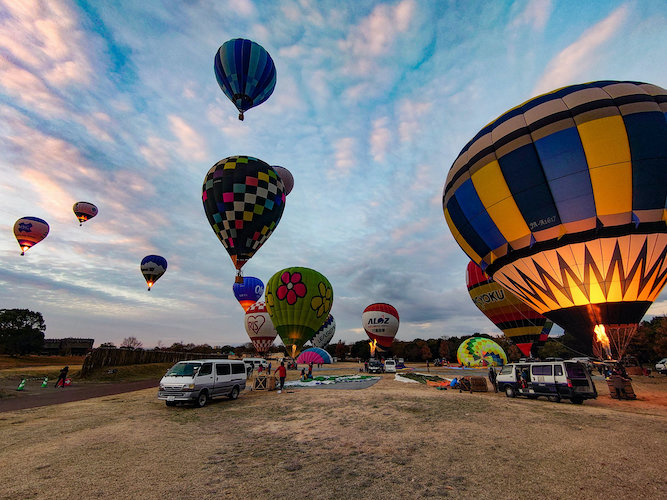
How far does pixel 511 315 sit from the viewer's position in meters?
30.4

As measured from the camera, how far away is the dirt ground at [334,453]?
5.00 meters

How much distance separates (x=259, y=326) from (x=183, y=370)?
42805mm

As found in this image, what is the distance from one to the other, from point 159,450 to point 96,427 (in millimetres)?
3655

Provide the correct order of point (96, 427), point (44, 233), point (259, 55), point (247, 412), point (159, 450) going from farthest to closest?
point (44, 233)
point (259, 55)
point (247, 412)
point (96, 427)
point (159, 450)

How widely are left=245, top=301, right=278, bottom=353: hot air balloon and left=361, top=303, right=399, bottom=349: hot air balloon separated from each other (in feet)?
59.8

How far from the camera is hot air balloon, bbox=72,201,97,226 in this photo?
44906 millimetres

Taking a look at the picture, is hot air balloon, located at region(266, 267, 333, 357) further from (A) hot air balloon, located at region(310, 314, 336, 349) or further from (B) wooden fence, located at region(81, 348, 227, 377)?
(A) hot air balloon, located at region(310, 314, 336, 349)

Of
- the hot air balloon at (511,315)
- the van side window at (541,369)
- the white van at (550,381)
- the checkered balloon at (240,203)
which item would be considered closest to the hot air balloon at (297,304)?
the checkered balloon at (240,203)

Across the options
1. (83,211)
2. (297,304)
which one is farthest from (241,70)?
(83,211)

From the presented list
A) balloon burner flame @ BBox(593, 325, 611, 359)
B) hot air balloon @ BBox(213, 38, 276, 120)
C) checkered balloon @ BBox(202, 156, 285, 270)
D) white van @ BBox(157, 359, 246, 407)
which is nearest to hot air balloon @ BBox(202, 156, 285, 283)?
checkered balloon @ BBox(202, 156, 285, 270)

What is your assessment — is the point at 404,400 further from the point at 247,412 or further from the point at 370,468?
the point at 370,468

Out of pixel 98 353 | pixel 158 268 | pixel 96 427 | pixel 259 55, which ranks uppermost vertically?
pixel 259 55

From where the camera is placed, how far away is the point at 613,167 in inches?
527

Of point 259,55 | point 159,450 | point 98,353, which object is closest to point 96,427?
point 159,450
